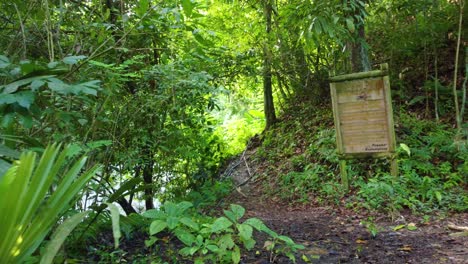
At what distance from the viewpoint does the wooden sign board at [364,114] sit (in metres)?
5.14

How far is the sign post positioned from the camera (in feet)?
16.9

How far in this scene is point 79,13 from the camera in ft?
14.7

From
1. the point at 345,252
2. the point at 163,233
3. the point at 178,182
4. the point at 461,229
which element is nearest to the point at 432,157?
the point at 461,229

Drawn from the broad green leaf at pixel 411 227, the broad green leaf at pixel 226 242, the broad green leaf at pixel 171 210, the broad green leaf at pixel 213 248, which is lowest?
the broad green leaf at pixel 411 227

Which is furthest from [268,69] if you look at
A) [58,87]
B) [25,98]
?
[25,98]

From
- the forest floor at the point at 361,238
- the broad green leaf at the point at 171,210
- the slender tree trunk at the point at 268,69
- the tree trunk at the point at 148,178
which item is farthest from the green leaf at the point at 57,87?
the slender tree trunk at the point at 268,69

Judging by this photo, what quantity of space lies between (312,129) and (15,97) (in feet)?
22.1

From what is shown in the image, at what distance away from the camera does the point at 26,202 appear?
1.56 meters

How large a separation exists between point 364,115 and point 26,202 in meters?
4.48

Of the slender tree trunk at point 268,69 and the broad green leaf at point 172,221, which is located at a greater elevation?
the slender tree trunk at point 268,69

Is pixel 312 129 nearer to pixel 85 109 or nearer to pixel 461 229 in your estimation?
pixel 461 229

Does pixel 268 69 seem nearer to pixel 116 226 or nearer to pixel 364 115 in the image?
pixel 364 115

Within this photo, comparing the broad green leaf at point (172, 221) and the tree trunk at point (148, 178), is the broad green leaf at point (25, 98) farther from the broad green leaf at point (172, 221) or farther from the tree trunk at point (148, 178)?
the tree trunk at point (148, 178)

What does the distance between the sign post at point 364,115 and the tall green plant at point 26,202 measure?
163 inches
